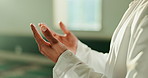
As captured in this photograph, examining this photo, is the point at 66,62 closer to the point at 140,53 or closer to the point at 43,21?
the point at 140,53

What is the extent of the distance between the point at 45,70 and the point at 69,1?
1484mm

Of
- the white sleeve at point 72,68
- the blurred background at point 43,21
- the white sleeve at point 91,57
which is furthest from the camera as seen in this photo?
the blurred background at point 43,21

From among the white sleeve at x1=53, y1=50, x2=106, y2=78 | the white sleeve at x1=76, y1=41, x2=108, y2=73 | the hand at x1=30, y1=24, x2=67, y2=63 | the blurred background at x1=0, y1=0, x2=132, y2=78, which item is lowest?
the blurred background at x1=0, y1=0, x2=132, y2=78

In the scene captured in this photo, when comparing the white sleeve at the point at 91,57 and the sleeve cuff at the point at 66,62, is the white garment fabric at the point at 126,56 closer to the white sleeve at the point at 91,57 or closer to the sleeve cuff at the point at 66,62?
the sleeve cuff at the point at 66,62

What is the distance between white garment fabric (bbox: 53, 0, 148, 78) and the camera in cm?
69

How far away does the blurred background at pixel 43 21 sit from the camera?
4062mm

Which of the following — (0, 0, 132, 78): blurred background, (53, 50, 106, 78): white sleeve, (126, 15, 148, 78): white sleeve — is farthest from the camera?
(0, 0, 132, 78): blurred background

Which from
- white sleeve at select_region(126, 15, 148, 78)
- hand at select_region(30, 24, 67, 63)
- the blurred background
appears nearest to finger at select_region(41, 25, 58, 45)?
hand at select_region(30, 24, 67, 63)

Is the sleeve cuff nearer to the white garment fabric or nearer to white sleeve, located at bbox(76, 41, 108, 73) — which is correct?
the white garment fabric

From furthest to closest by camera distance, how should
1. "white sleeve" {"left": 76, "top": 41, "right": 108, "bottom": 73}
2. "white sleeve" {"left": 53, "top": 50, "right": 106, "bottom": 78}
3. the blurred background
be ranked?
1. the blurred background
2. "white sleeve" {"left": 76, "top": 41, "right": 108, "bottom": 73}
3. "white sleeve" {"left": 53, "top": 50, "right": 106, "bottom": 78}

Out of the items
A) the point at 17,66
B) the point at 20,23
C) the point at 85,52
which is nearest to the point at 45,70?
the point at 17,66

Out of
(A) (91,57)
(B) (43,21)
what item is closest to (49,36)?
(A) (91,57)

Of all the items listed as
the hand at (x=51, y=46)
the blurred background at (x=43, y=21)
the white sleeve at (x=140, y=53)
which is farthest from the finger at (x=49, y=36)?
the blurred background at (x=43, y=21)

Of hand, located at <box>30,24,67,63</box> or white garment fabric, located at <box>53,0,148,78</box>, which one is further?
hand, located at <box>30,24,67,63</box>
